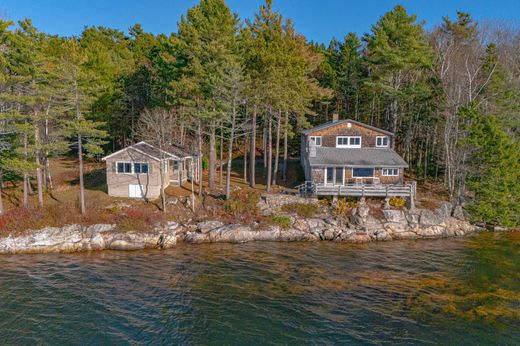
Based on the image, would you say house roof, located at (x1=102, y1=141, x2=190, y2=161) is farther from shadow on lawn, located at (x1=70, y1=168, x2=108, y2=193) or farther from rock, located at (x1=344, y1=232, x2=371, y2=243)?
rock, located at (x1=344, y1=232, x2=371, y2=243)

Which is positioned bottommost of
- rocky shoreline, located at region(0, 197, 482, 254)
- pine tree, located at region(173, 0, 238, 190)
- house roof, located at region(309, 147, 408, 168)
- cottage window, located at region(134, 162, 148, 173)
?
rocky shoreline, located at region(0, 197, 482, 254)

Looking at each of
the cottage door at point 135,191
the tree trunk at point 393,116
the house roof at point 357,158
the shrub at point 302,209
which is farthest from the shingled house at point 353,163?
the cottage door at point 135,191

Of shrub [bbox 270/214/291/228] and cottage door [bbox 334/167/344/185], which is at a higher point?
cottage door [bbox 334/167/344/185]

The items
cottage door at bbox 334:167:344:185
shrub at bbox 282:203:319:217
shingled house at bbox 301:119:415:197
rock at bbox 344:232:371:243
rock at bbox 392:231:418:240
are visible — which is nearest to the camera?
rock at bbox 344:232:371:243

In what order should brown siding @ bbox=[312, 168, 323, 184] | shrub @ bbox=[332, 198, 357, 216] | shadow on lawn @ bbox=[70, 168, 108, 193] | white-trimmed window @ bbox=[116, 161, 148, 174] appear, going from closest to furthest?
shrub @ bbox=[332, 198, 357, 216], white-trimmed window @ bbox=[116, 161, 148, 174], brown siding @ bbox=[312, 168, 323, 184], shadow on lawn @ bbox=[70, 168, 108, 193]

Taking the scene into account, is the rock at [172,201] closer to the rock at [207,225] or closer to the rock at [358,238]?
the rock at [207,225]

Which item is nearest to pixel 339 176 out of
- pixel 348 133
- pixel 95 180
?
pixel 348 133

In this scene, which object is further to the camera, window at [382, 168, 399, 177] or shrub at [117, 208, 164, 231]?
window at [382, 168, 399, 177]

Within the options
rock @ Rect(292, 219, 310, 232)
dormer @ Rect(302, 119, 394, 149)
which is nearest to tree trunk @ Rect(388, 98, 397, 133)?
dormer @ Rect(302, 119, 394, 149)
